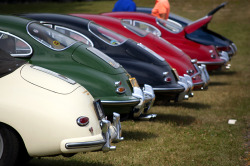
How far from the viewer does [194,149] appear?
25.3 feet

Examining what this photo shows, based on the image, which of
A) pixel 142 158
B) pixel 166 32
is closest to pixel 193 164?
pixel 142 158

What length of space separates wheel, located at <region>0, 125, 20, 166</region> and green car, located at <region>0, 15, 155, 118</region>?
2323mm

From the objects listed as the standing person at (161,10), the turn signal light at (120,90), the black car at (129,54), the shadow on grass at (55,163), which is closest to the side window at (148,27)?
the standing person at (161,10)

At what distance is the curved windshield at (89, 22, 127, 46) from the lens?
9.21 meters

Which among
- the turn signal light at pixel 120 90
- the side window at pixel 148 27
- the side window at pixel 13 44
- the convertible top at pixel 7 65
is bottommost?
the side window at pixel 148 27

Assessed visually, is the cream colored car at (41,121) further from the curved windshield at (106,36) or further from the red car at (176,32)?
the red car at (176,32)

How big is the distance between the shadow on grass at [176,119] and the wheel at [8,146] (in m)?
4.60

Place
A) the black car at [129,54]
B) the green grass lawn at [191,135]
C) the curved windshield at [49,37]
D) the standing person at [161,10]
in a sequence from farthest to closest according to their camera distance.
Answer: the standing person at [161,10] < the black car at [129,54] < the curved windshield at [49,37] < the green grass lawn at [191,135]

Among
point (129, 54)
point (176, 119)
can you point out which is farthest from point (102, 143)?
point (176, 119)

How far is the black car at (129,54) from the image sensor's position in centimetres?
911

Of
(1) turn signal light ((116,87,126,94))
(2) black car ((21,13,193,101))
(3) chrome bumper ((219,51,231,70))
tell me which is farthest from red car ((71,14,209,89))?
(3) chrome bumper ((219,51,231,70))

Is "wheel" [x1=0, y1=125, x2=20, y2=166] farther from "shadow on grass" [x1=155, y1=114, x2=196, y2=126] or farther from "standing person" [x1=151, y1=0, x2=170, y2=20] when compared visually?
"standing person" [x1=151, y1=0, x2=170, y2=20]

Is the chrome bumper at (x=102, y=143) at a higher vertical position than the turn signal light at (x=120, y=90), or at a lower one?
higher

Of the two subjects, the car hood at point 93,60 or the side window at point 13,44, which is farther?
the car hood at point 93,60
